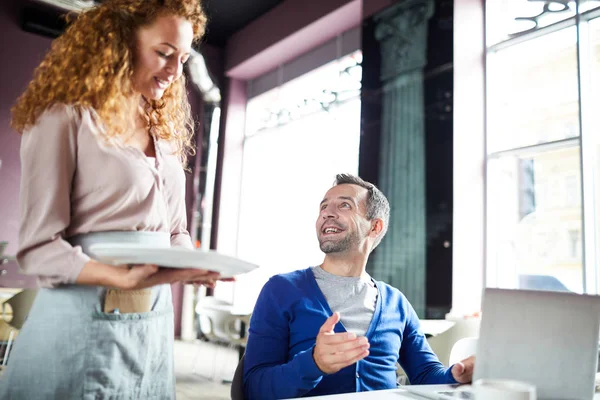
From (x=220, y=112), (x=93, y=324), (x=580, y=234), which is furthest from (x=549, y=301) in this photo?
(x=220, y=112)

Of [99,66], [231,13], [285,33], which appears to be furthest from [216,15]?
[99,66]

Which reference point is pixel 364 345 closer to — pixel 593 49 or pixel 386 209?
pixel 386 209

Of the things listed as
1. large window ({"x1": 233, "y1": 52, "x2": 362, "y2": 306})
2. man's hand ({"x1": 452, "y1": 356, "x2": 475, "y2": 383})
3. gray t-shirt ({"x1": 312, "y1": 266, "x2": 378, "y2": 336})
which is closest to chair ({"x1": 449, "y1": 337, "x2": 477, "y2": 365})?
gray t-shirt ({"x1": 312, "y1": 266, "x2": 378, "y2": 336})

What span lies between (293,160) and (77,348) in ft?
23.2

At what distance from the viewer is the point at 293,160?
8.05m

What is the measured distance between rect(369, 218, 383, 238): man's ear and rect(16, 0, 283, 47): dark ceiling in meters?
5.49

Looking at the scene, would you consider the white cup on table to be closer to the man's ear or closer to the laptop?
the laptop

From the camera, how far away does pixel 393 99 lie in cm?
614

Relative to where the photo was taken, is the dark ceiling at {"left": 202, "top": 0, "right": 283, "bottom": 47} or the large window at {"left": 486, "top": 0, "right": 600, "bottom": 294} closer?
the large window at {"left": 486, "top": 0, "right": 600, "bottom": 294}

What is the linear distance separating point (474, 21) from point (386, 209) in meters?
4.36

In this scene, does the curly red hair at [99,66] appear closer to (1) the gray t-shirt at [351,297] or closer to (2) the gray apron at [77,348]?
(2) the gray apron at [77,348]

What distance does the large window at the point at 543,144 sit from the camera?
4.86m

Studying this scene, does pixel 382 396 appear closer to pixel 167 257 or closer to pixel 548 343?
pixel 548 343

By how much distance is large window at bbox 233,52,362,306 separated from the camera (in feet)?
23.3
